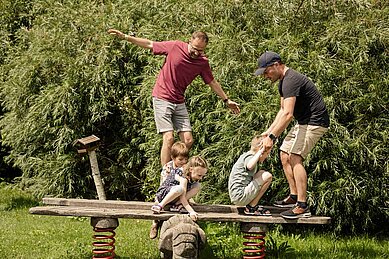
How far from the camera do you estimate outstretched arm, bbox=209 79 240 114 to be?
26.3ft

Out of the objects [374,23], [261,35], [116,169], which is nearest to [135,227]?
[116,169]

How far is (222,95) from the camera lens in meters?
8.04

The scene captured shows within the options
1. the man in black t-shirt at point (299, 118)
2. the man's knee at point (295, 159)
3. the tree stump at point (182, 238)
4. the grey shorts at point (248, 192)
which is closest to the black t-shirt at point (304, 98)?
the man in black t-shirt at point (299, 118)

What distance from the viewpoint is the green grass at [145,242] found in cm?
795

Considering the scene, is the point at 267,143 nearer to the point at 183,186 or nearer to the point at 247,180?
the point at 247,180

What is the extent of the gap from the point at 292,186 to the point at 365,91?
7.07 ft

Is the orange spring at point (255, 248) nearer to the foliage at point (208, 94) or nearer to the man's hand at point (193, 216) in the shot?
the man's hand at point (193, 216)

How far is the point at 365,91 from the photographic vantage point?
8.88 meters

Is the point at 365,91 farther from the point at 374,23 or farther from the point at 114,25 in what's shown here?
the point at 114,25

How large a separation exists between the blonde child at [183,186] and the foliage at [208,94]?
1816 millimetres

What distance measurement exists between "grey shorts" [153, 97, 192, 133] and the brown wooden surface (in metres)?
0.86

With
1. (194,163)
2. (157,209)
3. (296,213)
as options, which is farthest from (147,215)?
(296,213)

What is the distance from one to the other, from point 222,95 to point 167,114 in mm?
677

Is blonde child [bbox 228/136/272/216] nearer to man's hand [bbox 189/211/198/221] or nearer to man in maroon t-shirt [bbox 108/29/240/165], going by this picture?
man's hand [bbox 189/211/198/221]
